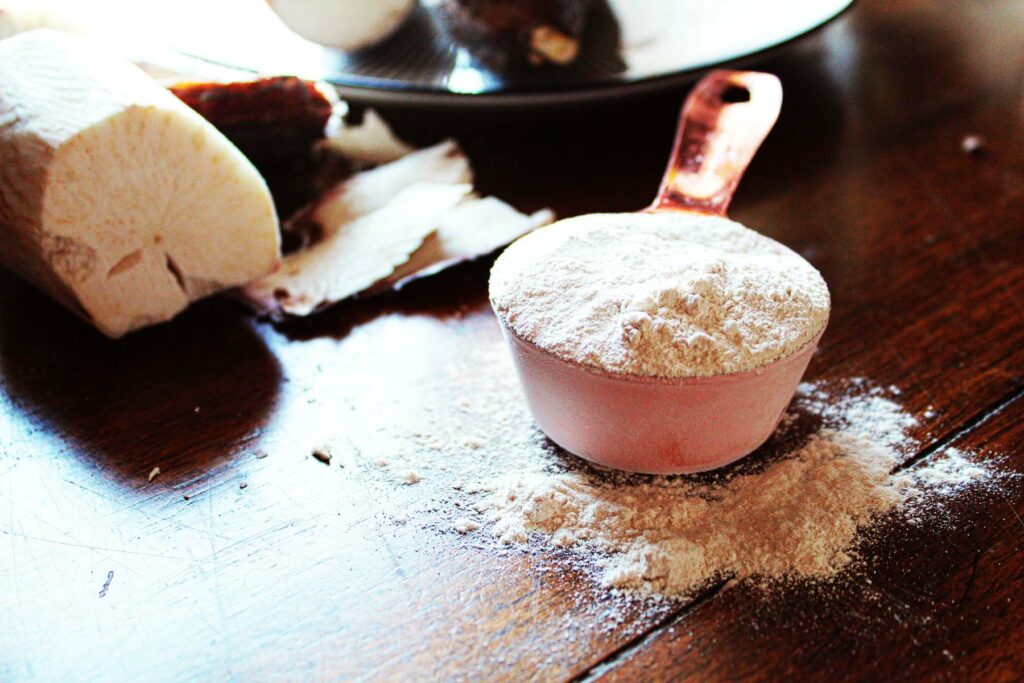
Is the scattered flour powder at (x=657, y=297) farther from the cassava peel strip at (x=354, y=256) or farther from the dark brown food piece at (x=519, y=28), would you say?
the dark brown food piece at (x=519, y=28)

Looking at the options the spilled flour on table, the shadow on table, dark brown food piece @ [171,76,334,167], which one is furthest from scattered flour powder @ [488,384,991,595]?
dark brown food piece @ [171,76,334,167]

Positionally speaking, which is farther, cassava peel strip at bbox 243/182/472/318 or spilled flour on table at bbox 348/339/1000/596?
cassava peel strip at bbox 243/182/472/318

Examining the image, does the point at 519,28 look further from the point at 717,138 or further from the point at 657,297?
the point at 657,297

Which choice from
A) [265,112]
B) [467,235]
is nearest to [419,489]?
[467,235]

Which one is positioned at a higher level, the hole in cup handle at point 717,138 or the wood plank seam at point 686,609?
the hole in cup handle at point 717,138

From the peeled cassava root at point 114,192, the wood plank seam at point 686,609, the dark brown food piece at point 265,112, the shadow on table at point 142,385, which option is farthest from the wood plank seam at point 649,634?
the dark brown food piece at point 265,112

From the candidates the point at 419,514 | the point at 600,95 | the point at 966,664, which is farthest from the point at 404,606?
the point at 600,95

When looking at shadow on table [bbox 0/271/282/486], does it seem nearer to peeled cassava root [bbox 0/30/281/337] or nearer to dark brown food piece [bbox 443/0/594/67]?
peeled cassava root [bbox 0/30/281/337]
